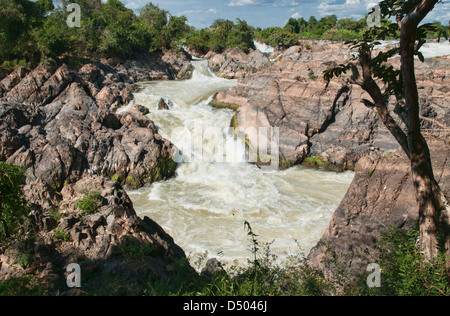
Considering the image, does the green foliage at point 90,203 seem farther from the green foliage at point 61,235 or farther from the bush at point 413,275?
the bush at point 413,275

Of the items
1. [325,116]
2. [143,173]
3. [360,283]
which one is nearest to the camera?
[360,283]

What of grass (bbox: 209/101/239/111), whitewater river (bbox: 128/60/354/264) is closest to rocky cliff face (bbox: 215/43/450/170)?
whitewater river (bbox: 128/60/354/264)

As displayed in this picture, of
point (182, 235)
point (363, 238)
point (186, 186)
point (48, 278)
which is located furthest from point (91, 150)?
point (363, 238)

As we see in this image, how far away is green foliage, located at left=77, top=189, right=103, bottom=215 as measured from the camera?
690cm

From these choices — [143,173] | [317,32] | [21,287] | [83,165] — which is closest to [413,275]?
[21,287]

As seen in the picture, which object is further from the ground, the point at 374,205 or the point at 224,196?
the point at 374,205

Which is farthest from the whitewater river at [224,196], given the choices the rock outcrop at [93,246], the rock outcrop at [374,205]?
the rock outcrop at [93,246]

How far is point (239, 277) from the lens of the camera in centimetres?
491

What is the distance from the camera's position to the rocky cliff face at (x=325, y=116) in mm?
15148

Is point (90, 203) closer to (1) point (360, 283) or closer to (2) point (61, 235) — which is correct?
(2) point (61, 235)

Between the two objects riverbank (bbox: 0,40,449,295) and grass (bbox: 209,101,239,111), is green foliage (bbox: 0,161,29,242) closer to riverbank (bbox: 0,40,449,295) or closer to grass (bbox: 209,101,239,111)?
riverbank (bbox: 0,40,449,295)

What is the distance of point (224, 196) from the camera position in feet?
40.3

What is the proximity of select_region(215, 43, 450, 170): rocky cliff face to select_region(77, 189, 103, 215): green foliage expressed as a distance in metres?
9.72

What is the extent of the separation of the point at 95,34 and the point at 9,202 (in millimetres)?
24638
